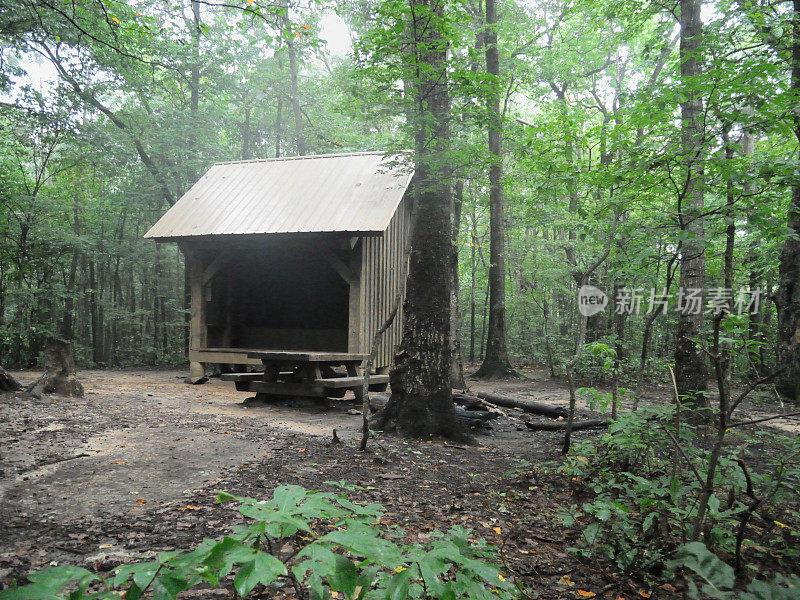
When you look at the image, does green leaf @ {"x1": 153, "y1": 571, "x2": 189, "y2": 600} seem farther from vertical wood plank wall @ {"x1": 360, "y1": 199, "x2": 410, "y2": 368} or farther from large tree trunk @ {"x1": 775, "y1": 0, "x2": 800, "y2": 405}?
vertical wood plank wall @ {"x1": 360, "y1": 199, "x2": 410, "y2": 368}

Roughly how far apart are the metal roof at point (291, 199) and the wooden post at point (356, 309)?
2.74 ft

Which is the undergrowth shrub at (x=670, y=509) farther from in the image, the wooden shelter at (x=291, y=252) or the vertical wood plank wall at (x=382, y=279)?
the vertical wood plank wall at (x=382, y=279)

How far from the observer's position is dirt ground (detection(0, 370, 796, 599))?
9.45ft

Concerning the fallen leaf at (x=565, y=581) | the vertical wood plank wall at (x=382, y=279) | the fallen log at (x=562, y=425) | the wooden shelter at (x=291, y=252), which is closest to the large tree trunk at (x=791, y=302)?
the fallen log at (x=562, y=425)

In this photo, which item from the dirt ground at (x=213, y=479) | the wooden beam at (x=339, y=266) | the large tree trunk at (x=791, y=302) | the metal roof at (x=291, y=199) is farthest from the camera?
the wooden beam at (x=339, y=266)

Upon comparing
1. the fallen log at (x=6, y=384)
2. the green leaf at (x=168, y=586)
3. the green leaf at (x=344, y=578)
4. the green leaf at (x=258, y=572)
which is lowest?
the fallen log at (x=6, y=384)

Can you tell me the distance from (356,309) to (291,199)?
9.32 feet

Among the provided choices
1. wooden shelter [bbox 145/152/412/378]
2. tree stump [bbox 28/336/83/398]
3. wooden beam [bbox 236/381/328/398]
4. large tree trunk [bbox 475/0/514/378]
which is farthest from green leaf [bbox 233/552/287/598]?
large tree trunk [bbox 475/0/514/378]

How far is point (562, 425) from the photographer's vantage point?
678cm

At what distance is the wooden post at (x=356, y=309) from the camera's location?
390 inches

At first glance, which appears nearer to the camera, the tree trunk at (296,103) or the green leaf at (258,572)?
the green leaf at (258,572)

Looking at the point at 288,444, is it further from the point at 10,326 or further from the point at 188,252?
the point at 10,326

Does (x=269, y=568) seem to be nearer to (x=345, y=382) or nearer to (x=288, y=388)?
(x=345, y=382)

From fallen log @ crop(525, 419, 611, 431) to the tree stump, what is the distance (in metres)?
6.98
